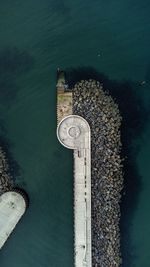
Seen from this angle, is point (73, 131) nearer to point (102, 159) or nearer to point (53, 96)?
point (102, 159)

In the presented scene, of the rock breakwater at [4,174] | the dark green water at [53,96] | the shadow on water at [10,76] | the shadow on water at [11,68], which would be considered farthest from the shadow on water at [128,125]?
the rock breakwater at [4,174]

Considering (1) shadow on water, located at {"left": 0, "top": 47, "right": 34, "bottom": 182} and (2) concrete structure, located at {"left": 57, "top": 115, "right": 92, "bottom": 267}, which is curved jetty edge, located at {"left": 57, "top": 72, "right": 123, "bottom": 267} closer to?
(2) concrete structure, located at {"left": 57, "top": 115, "right": 92, "bottom": 267}

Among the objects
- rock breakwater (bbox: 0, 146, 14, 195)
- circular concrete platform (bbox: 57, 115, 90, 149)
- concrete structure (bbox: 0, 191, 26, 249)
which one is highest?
circular concrete platform (bbox: 57, 115, 90, 149)

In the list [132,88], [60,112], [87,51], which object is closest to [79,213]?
[60,112]

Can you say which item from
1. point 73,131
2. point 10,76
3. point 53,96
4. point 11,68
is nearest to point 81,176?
point 73,131

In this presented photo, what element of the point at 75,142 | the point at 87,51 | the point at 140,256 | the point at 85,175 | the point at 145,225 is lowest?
the point at 140,256

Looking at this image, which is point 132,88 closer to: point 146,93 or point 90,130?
point 146,93

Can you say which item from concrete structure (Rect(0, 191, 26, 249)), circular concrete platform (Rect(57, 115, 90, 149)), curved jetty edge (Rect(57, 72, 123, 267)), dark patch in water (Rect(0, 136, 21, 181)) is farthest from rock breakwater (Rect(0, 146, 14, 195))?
curved jetty edge (Rect(57, 72, 123, 267))
